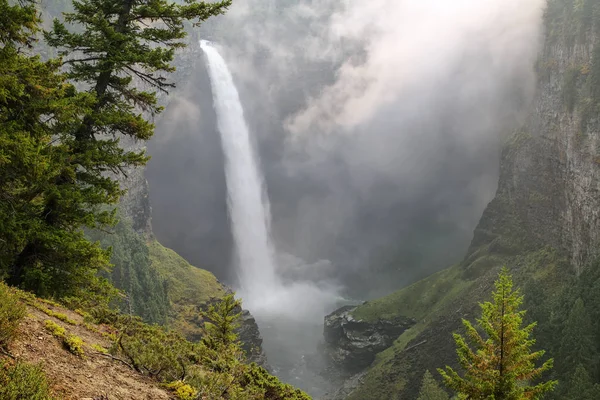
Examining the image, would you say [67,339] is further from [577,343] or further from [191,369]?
[577,343]

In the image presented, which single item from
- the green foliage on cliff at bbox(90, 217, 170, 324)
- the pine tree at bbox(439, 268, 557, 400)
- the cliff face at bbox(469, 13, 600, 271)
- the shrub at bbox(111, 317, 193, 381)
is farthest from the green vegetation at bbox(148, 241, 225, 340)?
the cliff face at bbox(469, 13, 600, 271)

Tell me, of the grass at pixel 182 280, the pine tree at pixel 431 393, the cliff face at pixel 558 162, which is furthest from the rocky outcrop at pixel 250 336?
the cliff face at pixel 558 162

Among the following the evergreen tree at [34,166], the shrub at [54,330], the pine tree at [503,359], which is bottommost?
the shrub at [54,330]

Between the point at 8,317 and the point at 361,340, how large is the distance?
453 ft

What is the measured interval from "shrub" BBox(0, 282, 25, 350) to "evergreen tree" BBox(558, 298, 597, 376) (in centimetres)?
7154

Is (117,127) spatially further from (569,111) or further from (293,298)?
(293,298)

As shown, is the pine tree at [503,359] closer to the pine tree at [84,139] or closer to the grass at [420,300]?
the pine tree at [84,139]

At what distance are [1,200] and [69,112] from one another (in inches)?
132

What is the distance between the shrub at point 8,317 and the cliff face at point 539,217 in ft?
308

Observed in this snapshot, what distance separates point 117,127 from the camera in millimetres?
14422

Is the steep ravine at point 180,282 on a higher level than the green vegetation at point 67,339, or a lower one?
higher

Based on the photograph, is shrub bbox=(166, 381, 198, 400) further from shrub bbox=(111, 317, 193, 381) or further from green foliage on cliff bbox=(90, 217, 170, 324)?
green foliage on cliff bbox=(90, 217, 170, 324)

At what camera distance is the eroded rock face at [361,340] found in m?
130

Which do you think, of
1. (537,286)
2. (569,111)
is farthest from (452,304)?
(569,111)
